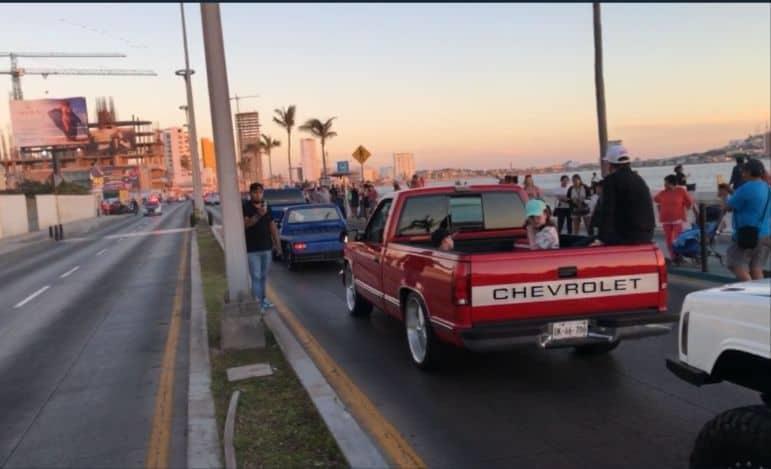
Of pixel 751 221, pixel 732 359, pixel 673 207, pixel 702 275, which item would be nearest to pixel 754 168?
pixel 751 221

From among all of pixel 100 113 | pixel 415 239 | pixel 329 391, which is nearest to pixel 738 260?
pixel 415 239

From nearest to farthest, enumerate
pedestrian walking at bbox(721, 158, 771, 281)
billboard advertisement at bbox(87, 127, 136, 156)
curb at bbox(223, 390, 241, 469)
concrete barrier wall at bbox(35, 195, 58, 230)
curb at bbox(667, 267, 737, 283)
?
curb at bbox(223, 390, 241, 469)
pedestrian walking at bbox(721, 158, 771, 281)
curb at bbox(667, 267, 737, 283)
concrete barrier wall at bbox(35, 195, 58, 230)
billboard advertisement at bbox(87, 127, 136, 156)

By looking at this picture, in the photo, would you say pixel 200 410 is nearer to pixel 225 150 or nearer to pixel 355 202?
pixel 225 150

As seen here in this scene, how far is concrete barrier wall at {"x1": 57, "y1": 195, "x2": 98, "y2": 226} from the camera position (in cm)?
6153

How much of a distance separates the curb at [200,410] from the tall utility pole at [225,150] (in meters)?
0.84

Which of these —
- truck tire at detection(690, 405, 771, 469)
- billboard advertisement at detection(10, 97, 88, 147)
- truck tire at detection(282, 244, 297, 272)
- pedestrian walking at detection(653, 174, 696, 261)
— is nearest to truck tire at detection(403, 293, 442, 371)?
truck tire at detection(690, 405, 771, 469)

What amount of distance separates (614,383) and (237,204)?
4.55m

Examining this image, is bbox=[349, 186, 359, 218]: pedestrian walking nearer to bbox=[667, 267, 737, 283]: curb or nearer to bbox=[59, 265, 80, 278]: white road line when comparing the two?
bbox=[59, 265, 80, 278]: white road line

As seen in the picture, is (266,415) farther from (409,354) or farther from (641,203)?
(641,203)

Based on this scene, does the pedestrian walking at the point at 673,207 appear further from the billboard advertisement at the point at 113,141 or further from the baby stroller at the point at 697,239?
the billboard advertisement at the point at 113,141

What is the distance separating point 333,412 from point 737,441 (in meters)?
3.07

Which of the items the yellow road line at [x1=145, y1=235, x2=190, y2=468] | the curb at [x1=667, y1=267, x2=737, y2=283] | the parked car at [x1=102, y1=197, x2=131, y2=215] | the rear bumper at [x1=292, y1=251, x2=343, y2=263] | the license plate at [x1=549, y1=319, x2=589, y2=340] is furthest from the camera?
the parked car at [x1=102, y1=197, x2=131, y2=215]

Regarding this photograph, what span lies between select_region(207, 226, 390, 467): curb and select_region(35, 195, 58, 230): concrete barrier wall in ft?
153

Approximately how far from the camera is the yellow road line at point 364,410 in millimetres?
4719
